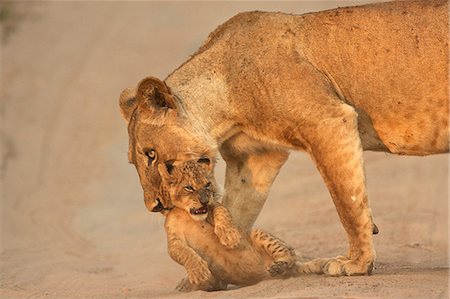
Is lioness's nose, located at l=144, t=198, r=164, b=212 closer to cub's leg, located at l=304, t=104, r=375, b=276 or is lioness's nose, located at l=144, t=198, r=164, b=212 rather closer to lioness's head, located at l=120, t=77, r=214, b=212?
lioness's head, located at l=120, t=77, r=214, b=212

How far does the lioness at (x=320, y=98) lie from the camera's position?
25.4 ft

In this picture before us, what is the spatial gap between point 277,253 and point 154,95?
1331 mm

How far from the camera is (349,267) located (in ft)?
25.7

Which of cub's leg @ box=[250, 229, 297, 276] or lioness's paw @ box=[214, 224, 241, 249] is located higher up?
lioness's paw @ box=[214, 224, 241, 249]

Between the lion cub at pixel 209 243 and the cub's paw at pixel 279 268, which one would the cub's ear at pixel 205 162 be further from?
the cub's paw at pixel 279 268

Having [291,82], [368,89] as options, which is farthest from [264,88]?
[368,89]

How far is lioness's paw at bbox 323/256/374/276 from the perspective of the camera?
7.80 m

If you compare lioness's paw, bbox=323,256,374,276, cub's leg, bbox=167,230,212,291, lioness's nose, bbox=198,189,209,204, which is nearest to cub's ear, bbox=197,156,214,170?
lioness's nose, bbox=198,189,209,204

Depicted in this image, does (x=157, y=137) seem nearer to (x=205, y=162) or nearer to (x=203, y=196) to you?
(x=205, y=162)

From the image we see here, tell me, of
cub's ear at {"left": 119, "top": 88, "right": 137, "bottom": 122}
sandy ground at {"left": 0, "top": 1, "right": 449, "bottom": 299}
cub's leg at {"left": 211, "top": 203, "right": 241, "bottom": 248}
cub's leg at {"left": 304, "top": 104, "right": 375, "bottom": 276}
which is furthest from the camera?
sandy ground at {"left": 0, "top": 1, "right": 449, "bottom": 299}

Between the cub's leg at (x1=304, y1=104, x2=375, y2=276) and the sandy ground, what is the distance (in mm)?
252

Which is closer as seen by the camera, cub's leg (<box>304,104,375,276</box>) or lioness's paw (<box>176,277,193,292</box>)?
cub's leg (<box>304,104,375,276</box>)

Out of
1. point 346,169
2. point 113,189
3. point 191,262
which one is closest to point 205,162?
point 191,262

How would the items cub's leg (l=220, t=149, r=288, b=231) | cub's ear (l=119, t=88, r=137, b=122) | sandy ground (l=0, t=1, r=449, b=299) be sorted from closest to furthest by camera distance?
cub's ear (l=119, t=88, r=137, b=122) → cub's leg (l=220, t=149, r=288, b=231) → sandy ground (l=0, t=1, r=449, b=299)
